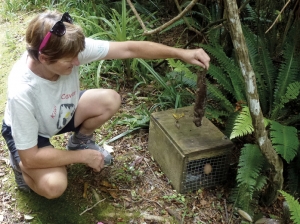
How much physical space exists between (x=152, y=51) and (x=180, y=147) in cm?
67

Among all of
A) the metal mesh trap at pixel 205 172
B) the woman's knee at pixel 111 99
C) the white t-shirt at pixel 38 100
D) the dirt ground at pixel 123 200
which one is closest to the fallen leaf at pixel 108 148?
the dirt ground at pixel 123 200

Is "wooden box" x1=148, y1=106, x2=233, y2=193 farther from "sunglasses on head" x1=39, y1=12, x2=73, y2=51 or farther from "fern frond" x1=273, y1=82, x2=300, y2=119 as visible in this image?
"sunglasses on head" x1=39, y1=12, x2=73, y2=51

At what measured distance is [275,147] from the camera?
7.82 ft

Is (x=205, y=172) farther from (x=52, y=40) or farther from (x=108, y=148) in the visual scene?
(x=52, y=40)

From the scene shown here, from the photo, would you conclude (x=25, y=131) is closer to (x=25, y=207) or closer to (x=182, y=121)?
(x=25, y=207)

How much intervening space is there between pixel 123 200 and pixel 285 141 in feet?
3.84

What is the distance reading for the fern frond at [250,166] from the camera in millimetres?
2381

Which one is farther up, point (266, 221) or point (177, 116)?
point (177, 116)

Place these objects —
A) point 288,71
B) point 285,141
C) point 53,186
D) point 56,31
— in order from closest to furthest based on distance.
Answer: point 56,31 < point 53,186 < point 285,141 < point 288,71

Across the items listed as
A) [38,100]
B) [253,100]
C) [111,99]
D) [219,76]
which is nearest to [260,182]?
[253,100]

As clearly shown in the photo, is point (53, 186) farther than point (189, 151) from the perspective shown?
No

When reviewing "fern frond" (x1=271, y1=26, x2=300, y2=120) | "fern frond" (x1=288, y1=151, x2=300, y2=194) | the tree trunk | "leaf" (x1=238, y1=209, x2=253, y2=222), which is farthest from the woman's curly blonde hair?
"fern frond" (x1=288, y1=151, x2=300, y2=194)

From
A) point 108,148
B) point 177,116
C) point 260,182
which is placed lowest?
point 108,148

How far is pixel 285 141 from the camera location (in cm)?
240
